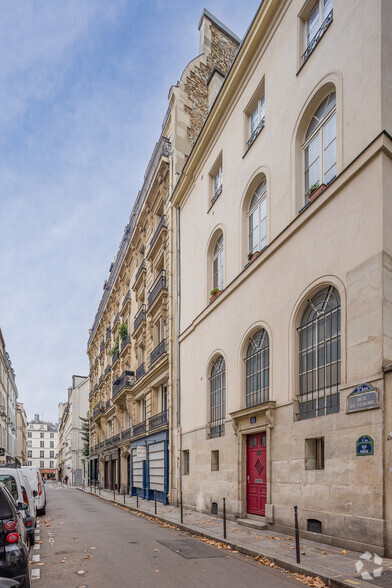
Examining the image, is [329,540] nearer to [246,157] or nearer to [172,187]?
[246,157]

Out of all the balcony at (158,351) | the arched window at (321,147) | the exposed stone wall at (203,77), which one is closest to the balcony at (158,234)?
the exposed stone wall at (203,77)

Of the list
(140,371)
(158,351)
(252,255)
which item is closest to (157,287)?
(158,351)

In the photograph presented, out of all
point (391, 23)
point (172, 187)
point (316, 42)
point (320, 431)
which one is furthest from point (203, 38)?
point (320, 431)

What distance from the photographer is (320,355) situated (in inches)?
461

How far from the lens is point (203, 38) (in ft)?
90.8

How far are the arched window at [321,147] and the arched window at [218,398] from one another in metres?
7.36

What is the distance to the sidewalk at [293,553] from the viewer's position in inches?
296

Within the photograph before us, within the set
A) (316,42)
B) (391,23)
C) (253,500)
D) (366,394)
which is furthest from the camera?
(253,500)

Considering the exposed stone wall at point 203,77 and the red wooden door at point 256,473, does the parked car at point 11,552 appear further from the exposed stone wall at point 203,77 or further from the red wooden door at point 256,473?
the exposed stone wall at point 203,77

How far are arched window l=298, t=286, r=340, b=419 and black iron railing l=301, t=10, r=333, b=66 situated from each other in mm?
6155

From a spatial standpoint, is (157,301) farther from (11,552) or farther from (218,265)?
(11,552)

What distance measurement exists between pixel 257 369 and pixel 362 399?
18.0 feet

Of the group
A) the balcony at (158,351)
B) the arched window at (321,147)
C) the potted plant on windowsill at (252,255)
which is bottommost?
the balcony at (158,351)

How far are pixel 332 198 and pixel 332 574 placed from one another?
289 inches
